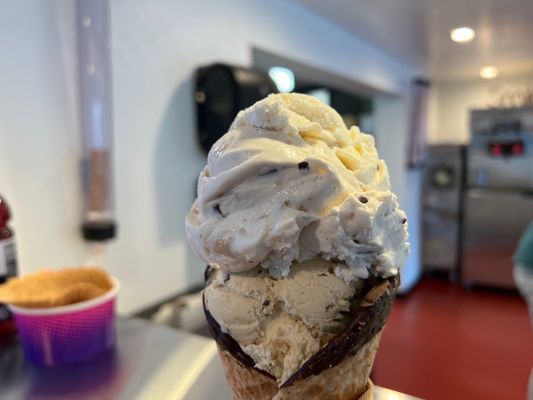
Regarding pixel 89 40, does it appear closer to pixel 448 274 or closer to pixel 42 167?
pixel 42 167

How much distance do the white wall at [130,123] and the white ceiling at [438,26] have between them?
67 cm

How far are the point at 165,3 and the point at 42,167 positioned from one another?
2.61 ft

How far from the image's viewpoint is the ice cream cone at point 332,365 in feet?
1.98

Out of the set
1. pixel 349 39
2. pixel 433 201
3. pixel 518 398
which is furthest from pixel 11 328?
pixel 433 201

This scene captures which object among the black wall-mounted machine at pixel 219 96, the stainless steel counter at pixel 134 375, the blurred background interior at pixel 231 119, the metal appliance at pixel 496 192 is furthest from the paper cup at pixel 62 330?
the metal appliance at pixel 496 192

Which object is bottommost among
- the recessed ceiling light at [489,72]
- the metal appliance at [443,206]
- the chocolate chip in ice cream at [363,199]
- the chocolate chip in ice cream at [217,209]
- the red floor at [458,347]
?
the red floor at [458,347]

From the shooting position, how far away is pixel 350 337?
23.7 inches

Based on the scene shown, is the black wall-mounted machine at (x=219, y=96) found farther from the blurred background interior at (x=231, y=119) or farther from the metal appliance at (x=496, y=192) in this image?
the metal appliance at (x=496, y=192)

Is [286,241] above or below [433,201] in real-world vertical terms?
above

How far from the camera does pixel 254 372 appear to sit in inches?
25.4

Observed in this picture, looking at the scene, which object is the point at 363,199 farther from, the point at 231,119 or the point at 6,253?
the point at 231,119

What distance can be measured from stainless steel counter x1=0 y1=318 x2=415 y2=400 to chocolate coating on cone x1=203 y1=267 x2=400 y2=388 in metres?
0.33

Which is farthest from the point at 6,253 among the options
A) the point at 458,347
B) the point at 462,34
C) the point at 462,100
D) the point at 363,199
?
the point at 462,100

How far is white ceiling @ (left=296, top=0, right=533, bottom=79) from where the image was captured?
7.90 ft
